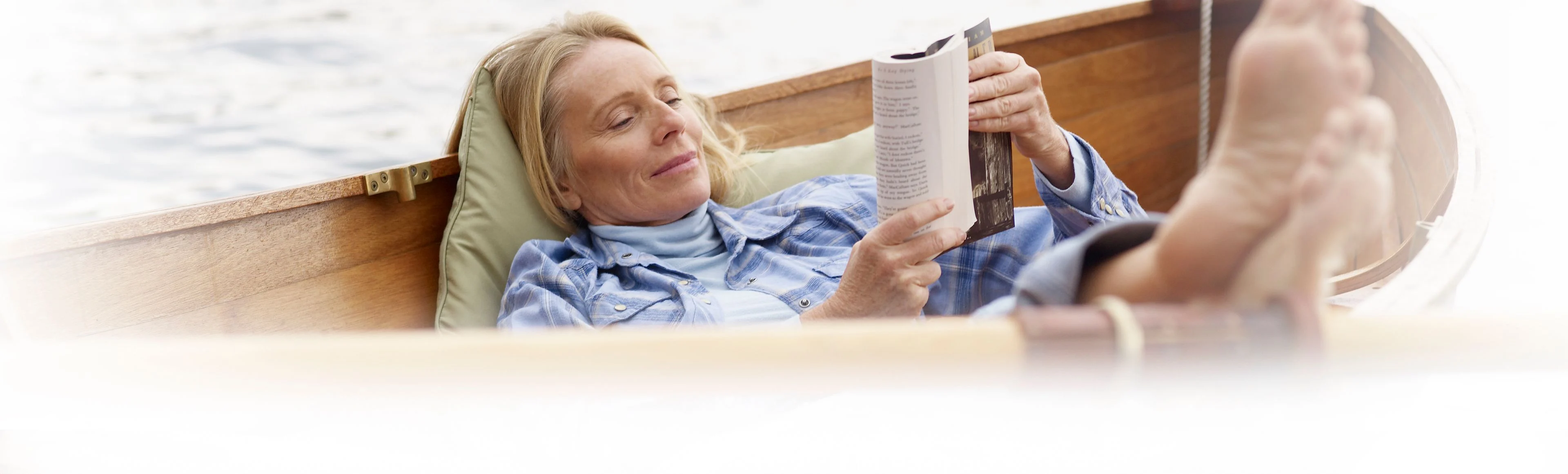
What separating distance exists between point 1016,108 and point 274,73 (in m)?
4.29

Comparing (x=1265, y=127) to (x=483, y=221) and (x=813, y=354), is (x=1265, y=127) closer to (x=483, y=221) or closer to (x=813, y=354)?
(x=813, y=354)

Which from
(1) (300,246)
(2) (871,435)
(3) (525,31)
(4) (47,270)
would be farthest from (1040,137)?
(4) (47,270)

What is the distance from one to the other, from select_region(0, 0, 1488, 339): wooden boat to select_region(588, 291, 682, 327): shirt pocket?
12.7 inches

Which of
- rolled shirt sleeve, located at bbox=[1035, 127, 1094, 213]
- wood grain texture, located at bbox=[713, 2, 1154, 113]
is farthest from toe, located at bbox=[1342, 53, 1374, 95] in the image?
wood grain texture, located at bbox=[713, 2, 1154, 113]

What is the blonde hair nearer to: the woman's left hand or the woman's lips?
the woman's lips

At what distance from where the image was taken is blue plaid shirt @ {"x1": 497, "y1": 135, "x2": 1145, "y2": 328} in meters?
1.19

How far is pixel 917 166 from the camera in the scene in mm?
1015

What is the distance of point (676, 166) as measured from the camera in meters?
1.37

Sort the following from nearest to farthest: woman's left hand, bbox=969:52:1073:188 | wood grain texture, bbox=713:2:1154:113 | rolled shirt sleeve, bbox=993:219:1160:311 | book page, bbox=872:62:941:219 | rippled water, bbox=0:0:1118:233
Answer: rolled shirt sleeve, bbox=993:219:1160:311, book page, bbox=872:62:941:219, woman's left hand, bbox=969:52:1073:188, wood grain texture, bbox=713:2:1154:113, rippled water, bbox=0:0:1118:233

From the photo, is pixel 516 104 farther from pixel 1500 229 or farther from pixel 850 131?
pixel 1500 229

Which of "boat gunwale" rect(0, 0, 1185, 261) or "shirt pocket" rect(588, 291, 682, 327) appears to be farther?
"shirt pocket" rect(588, 291, 682, 327)

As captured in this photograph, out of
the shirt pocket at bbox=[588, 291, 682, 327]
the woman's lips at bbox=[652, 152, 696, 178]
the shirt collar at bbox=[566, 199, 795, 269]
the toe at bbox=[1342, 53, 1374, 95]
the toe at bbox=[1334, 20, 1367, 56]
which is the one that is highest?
the toe at bbox=[1334, 20, 1367, 56]

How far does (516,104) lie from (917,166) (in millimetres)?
663

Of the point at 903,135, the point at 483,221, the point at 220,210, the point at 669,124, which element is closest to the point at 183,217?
the point at 220,210
